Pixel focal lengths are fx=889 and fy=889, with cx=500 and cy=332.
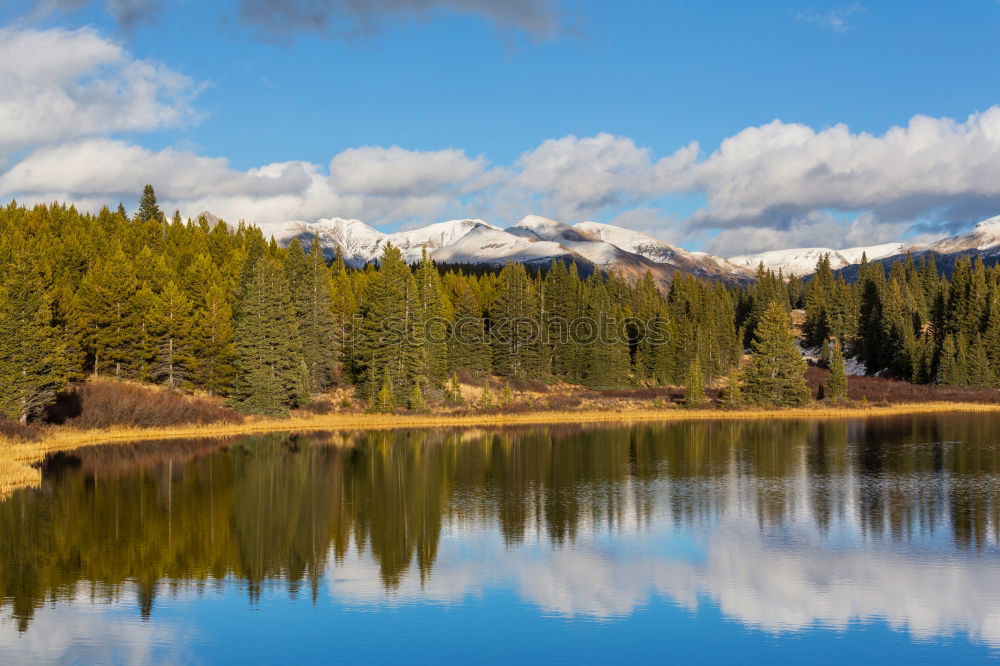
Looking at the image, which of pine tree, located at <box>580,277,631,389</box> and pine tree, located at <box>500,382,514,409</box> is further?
pine tree, located at <box>580,277,631,389</box>

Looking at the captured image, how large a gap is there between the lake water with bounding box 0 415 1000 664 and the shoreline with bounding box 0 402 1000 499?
94.4 inches

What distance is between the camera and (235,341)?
84.8m

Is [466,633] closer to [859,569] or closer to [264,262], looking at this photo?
[859,569]

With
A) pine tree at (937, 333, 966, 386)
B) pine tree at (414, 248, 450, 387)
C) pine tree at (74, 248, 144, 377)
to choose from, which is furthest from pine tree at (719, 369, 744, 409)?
pine tree at (74, 248, 144, 377)

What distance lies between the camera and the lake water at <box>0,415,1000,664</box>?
72.8 feet

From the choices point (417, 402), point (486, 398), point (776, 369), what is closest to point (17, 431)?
point (417, 402)

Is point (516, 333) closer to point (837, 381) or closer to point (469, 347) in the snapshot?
point (469, 347)

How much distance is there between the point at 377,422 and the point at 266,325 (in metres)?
13.5

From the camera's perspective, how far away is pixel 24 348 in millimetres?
58250

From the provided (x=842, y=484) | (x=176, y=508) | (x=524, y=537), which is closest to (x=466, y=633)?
(x=524, y=537)

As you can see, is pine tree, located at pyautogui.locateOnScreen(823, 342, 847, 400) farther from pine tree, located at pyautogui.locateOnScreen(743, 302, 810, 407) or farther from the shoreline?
pine tree, located at pyautogui.locateOnScreen(743, 302, 810, 407)

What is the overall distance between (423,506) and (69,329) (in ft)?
154

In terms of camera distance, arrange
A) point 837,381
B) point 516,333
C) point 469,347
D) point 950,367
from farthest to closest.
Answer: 1. point 950,367
2. point 516,333
3. point 469,347
4. point 837,381

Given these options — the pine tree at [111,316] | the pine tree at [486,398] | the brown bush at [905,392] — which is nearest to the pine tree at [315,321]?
the pine tree at [111,316]
